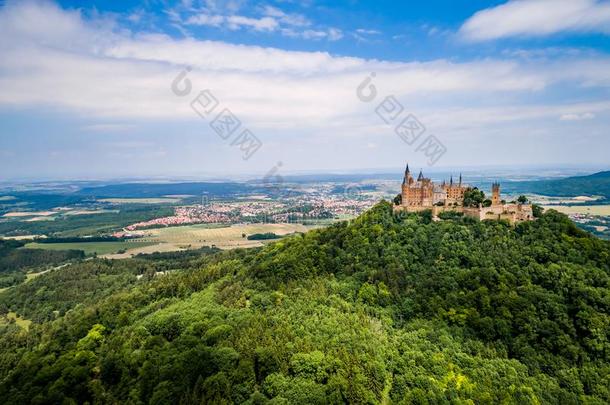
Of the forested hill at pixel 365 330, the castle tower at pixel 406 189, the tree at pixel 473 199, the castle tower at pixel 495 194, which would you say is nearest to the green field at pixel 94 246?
the forested hill at pixel 365 330

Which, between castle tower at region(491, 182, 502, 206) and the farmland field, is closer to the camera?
castle tower at region(491, 182, 502, 206)

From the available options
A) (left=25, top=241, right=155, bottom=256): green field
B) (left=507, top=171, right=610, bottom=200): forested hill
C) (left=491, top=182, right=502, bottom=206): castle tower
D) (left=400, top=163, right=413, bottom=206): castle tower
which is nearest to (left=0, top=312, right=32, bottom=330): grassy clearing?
(left=25, top=241, right=155, bottom=256): green field

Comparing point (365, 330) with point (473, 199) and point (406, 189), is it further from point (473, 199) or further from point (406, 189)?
point (473, 199)

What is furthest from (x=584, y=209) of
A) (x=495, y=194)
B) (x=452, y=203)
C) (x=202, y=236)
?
(x=202, y=236)

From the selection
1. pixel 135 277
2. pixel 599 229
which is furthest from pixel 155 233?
pixel 599 229

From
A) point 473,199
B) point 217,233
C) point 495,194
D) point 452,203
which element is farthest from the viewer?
point 217,233

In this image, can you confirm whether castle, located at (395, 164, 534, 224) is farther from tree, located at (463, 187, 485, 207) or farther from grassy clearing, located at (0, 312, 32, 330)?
grassy clearing, located at (0, 312, 32, 330)

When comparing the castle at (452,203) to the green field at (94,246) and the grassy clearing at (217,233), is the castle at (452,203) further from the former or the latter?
the green field at (94,246)

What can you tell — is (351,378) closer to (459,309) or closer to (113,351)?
(459,309)
